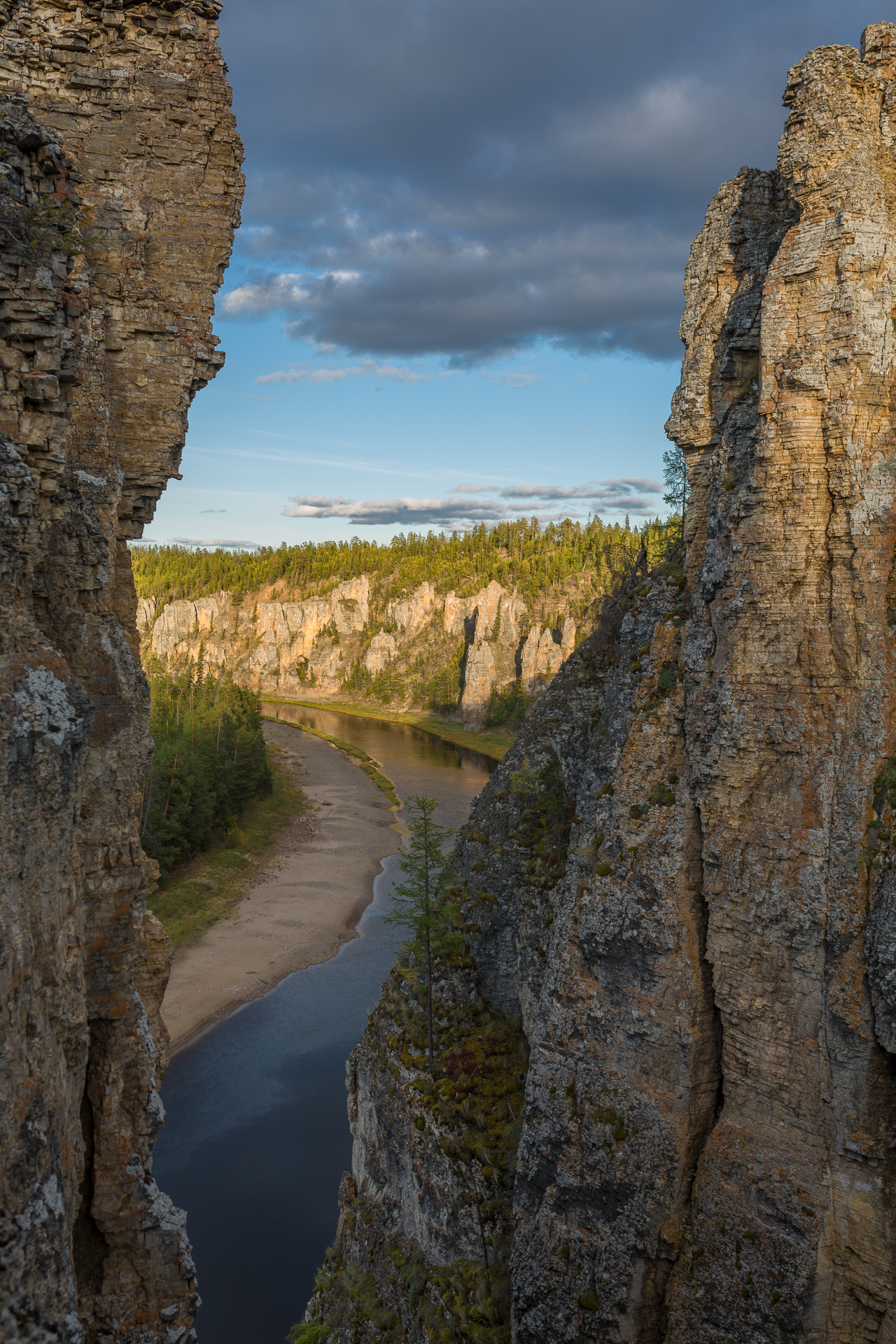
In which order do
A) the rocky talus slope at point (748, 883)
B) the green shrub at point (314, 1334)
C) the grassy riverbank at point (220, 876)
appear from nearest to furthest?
1. the rocky talus slope at point (748, 883)
2. the green shrub at point (314, 1334)
3. the grassy riverbank at point (220, 876)

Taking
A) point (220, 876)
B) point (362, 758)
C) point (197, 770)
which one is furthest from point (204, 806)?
point (362, 758)

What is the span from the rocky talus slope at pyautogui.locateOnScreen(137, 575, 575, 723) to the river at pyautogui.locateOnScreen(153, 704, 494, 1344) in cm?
9085

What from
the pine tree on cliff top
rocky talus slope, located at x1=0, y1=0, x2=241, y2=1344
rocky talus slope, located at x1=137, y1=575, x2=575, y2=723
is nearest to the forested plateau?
rocky talus slope, located at x1=137, y1=575, x2=575, y2=723

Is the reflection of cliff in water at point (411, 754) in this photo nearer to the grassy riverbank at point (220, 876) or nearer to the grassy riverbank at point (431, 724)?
the grassy riverbank at point (431, 724)

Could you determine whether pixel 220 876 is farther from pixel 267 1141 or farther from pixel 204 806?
pixel 267 1141

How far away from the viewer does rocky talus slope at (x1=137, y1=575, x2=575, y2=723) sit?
136m

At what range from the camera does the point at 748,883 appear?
15203mm

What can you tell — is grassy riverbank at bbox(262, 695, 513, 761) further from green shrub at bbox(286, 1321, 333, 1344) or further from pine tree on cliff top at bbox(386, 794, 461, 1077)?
green shrub at bbox(286, 1321, 333, 1344)

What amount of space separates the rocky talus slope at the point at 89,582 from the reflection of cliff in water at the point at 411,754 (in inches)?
2297

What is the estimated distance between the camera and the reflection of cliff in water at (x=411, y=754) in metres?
86.4

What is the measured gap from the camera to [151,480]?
13.9 meters

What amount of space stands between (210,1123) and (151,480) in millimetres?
27923

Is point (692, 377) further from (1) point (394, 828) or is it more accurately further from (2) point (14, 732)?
(1) point (394, 828)

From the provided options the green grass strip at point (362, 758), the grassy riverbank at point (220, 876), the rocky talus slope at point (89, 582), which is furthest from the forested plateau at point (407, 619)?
the rocky talus slope at point (89, 582)
